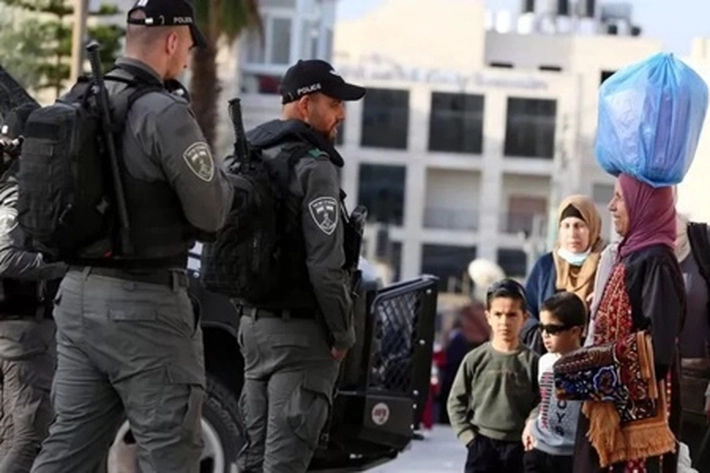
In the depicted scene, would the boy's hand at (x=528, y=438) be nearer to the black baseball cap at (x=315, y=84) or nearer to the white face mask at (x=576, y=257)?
the white face mask at (x=576, y=257)

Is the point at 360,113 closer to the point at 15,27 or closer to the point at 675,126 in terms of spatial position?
the point at 15,27

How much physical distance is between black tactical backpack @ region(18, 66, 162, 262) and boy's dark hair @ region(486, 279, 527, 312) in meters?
2.90

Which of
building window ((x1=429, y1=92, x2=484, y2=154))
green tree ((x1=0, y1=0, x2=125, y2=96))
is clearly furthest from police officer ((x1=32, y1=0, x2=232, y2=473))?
building window ((x1=429, y1=92, x2=484, y2=154))

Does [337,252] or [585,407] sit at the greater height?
[337,252]

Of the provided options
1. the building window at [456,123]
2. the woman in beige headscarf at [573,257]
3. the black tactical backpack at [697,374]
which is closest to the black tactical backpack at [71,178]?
the black tactical backpack at [697,374]

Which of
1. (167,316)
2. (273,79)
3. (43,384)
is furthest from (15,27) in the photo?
(273,79)

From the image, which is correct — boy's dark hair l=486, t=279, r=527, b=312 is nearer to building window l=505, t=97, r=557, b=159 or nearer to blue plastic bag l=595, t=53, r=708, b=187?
blue plastic bag l=595, t=53, r=708, b=187

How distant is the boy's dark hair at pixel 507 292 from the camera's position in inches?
388

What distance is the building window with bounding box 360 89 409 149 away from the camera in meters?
96.2

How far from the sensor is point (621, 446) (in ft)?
27.0

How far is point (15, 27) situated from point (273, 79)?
3658cm

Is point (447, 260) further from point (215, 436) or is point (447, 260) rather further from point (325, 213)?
point (325, 213)

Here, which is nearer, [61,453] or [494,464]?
[61,453]

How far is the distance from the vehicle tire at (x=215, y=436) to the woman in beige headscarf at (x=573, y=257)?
139 centimetres
